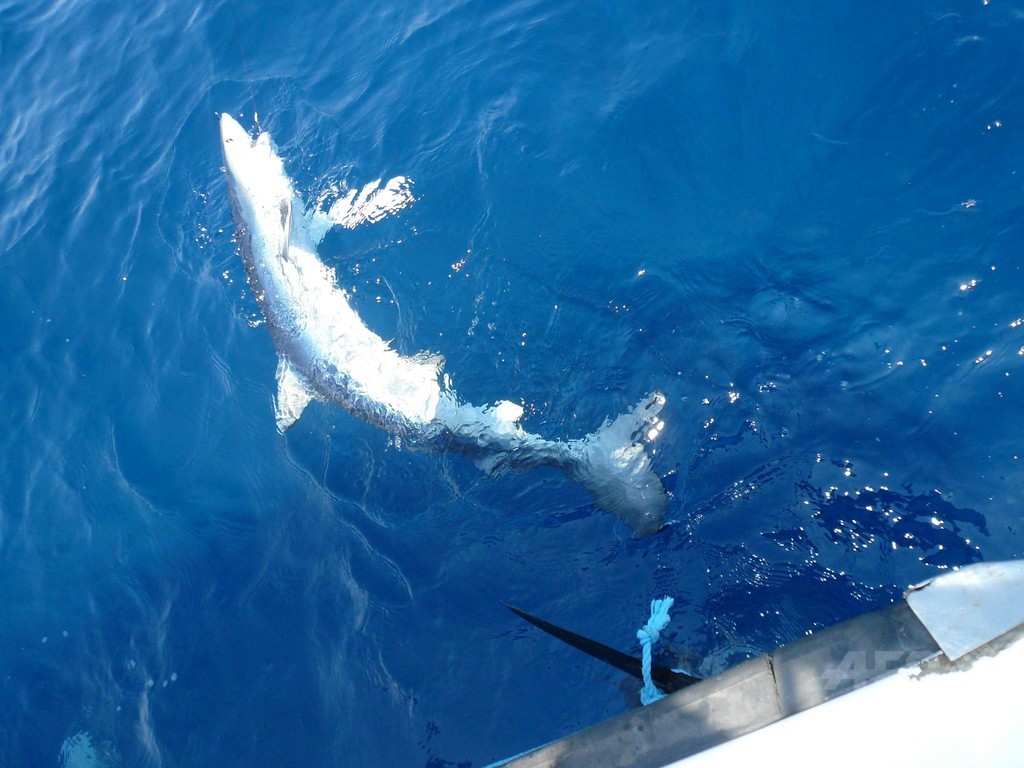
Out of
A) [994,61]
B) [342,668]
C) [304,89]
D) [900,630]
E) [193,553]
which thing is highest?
[304,89]

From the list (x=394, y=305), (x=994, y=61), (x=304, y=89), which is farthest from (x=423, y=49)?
(x=994, y=61)

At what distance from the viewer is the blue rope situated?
4086mm

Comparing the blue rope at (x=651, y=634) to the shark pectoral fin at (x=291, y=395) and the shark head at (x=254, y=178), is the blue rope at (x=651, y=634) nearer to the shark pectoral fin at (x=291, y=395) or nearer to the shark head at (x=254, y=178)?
the shark pectoral fin at (x=291, y=395)

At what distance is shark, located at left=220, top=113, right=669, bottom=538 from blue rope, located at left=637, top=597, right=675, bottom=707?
0.53 metres

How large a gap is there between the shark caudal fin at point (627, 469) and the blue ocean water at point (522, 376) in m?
0.14

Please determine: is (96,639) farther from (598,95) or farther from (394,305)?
(598,95)

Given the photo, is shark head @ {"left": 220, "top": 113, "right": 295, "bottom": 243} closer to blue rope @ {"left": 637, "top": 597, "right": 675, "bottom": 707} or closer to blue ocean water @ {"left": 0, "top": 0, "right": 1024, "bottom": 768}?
blue ocean water @ {"left": 0, "top": 0, "right": 1024, "bottom": 768}

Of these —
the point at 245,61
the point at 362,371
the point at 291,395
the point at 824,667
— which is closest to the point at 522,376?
the point at 362,371

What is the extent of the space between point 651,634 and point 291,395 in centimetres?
397

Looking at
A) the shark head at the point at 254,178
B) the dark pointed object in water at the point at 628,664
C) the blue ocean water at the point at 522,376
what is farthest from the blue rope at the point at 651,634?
the shark head at the point at 254,178

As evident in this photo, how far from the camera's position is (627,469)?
4973mm

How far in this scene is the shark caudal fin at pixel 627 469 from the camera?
4898mm

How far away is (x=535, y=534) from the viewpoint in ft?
17.6

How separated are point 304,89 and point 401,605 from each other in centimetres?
619
